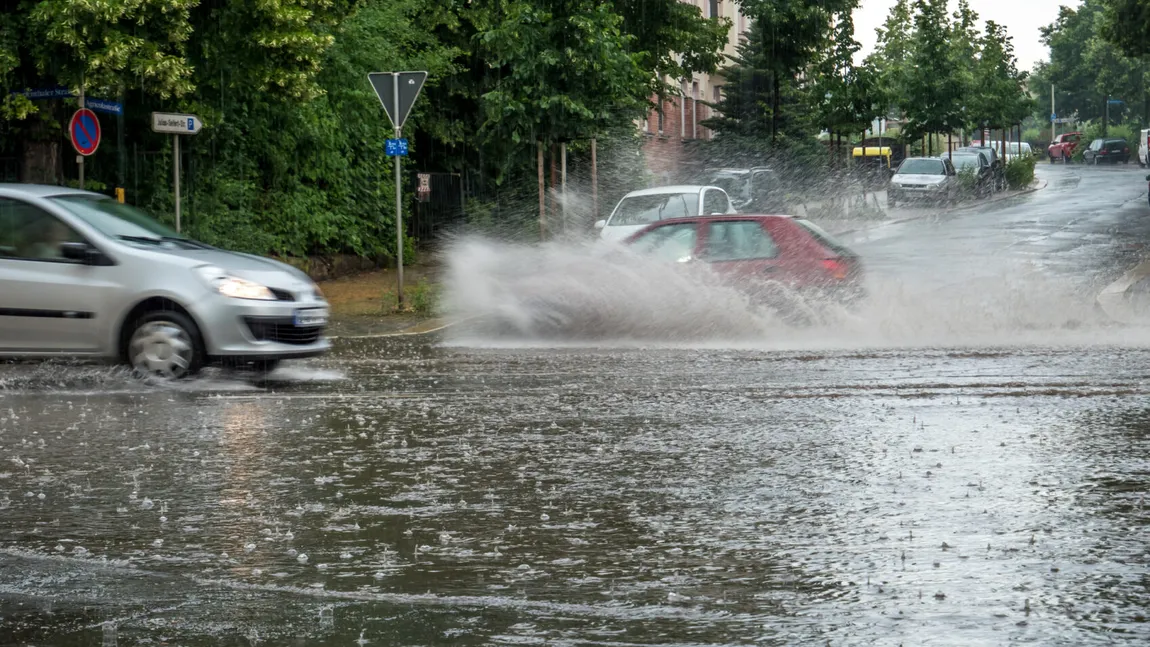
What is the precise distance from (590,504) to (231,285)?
5.65m

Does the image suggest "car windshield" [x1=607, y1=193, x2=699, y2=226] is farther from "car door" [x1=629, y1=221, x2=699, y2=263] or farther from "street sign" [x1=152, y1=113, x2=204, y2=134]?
"street sign" [x1=152, y1=113, x2=204, y2=134]

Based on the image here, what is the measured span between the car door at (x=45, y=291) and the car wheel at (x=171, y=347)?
1.46 ft

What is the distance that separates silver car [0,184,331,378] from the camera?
37.2 ft

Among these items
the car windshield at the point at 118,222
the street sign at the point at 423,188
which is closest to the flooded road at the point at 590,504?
the car windshield at the point at 118,222

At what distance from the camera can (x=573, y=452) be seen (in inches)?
311

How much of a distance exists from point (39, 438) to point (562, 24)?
1519 cm

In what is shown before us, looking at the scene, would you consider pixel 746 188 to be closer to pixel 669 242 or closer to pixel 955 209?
pixel 955 209

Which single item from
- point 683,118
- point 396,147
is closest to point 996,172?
point 683,118

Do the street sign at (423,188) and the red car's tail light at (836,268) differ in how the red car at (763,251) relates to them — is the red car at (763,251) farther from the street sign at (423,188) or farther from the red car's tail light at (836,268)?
the street sign at (423,188)

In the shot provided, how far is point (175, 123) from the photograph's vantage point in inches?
704

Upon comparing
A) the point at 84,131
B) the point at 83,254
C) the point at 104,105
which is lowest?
the point at 83,254

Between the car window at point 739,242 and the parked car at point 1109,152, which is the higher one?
the parked car at point 1109,152

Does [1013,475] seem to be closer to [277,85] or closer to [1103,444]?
[1103,444]

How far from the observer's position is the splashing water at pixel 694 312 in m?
13.9
